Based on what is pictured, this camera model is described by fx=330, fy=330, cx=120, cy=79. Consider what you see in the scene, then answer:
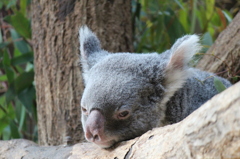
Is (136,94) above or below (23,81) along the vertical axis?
above

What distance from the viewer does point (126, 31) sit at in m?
2.92

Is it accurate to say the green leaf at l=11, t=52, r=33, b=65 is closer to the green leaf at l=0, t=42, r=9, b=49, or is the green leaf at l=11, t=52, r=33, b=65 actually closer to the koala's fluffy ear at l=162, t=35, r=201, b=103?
the green leaf at l=0, t=42, r=9, b=49

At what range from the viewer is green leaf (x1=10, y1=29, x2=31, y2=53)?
11.7 ft

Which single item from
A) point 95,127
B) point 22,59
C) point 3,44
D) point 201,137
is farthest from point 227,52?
point 3,44

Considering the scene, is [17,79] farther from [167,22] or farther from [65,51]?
[167,22]

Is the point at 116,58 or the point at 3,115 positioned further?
the point at 3,115

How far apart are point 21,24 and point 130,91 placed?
6.61 feet

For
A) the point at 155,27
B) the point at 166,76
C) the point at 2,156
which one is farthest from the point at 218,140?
the point at 155,27

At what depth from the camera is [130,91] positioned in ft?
5.71

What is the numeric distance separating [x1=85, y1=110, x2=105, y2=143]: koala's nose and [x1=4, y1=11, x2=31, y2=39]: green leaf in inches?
80.1

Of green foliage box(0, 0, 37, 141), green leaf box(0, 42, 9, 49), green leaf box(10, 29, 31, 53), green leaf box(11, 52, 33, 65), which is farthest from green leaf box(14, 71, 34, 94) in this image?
green leaf box(0, 42, 9, 49)

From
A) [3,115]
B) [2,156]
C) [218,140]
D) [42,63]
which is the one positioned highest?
[218,140]

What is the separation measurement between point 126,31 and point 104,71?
1.14m

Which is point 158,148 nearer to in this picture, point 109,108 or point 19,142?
point 109,108
